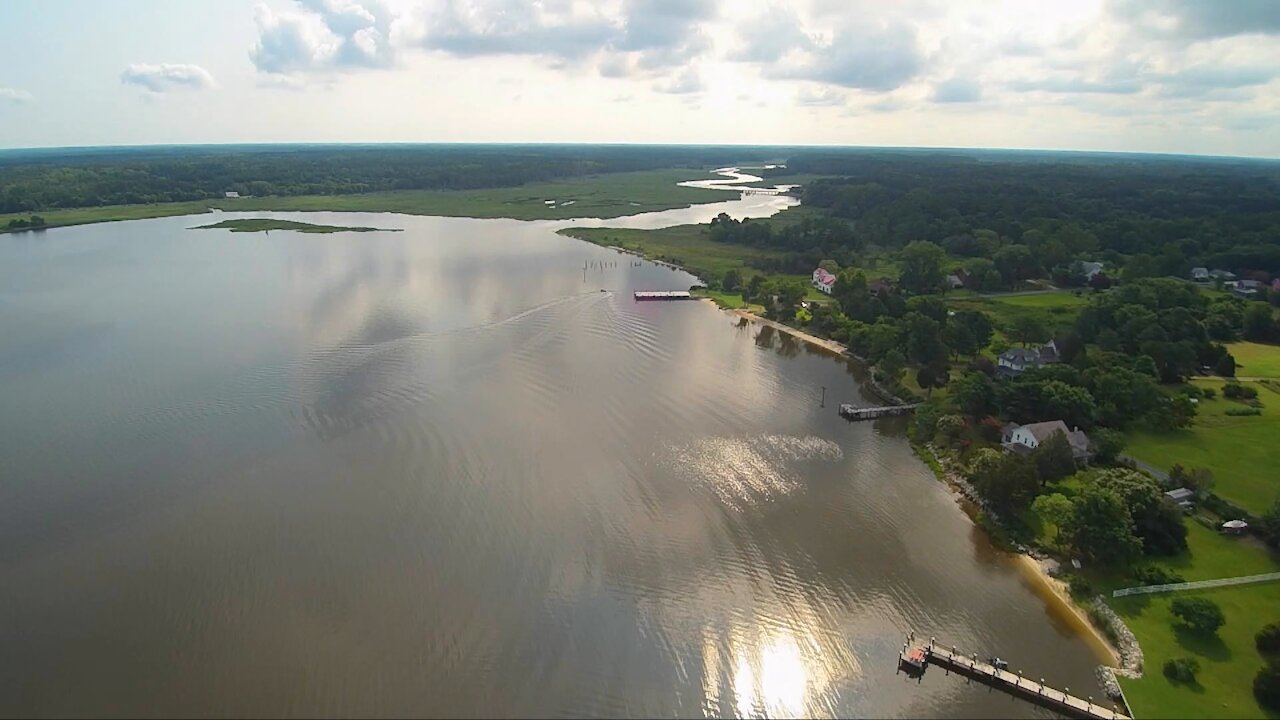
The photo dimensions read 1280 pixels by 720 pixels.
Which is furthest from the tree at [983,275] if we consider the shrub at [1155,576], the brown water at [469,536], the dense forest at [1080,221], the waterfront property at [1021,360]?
the shrub at [1155,576]

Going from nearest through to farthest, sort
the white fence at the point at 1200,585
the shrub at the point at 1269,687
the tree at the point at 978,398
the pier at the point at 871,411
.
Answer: the shrub at the point at 1269,687, the white fence at the point at 1200,585, the tree at the point at 978,398, the pier at the point at 871,411

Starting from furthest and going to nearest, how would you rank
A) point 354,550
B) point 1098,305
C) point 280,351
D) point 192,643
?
point 1098,305 < point 280,351 < point 354,550 < point 192,643

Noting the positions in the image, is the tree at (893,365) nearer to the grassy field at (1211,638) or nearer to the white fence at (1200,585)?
the grassy field at (1211,638)

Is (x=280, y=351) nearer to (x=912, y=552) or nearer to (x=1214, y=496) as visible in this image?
(x=912, y=552)

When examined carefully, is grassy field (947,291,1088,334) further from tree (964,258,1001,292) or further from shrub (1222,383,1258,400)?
shrub (1222,383,1258,400)

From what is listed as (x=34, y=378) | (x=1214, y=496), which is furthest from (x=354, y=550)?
(x=1214, y=496)

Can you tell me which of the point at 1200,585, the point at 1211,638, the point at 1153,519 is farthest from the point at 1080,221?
the point at 1211,638
